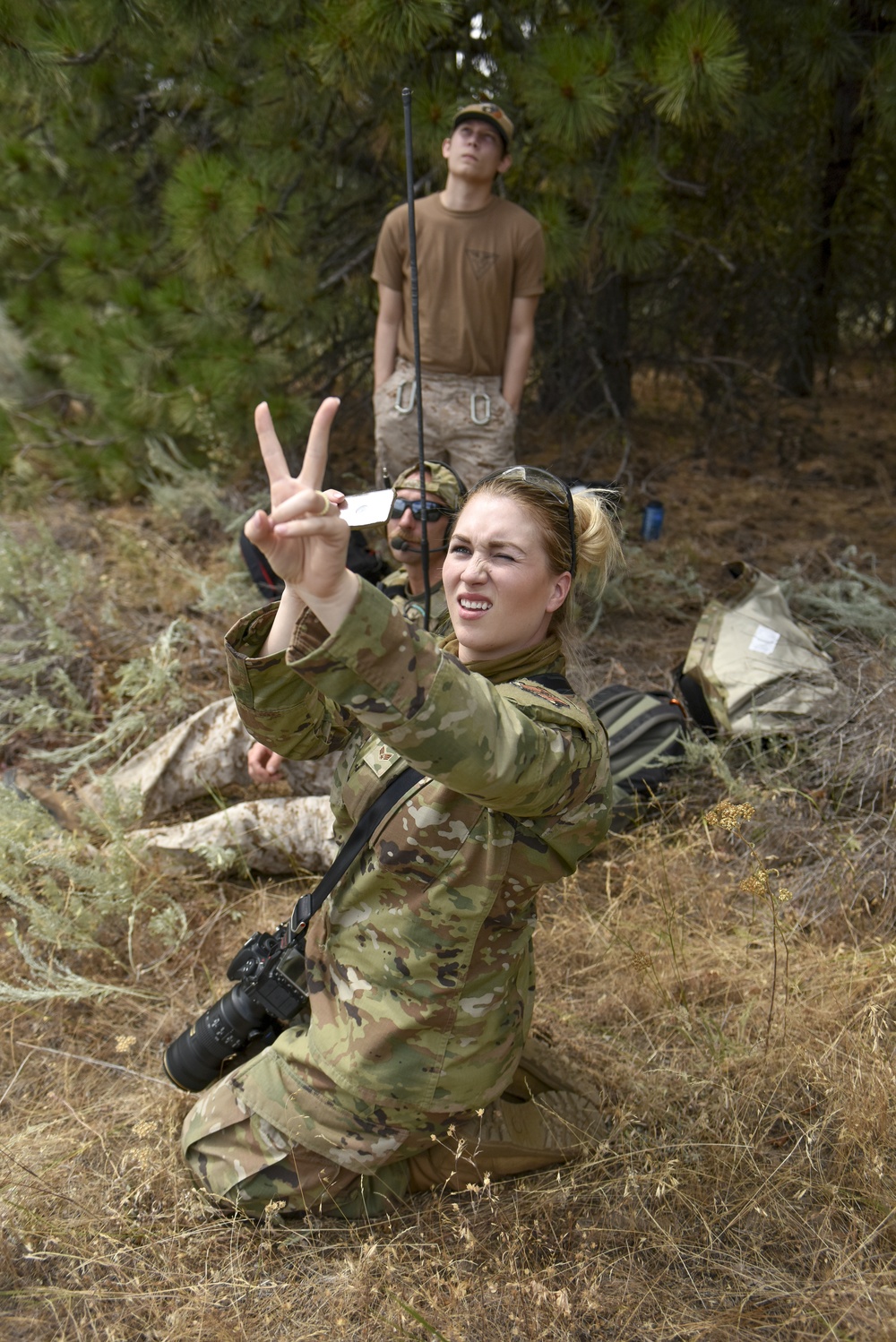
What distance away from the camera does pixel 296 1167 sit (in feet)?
5.89

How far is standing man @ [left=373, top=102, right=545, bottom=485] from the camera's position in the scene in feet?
12.5

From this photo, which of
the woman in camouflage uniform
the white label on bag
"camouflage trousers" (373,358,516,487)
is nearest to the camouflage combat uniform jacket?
the woman in camouflage uniform

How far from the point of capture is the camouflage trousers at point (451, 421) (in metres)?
4.05

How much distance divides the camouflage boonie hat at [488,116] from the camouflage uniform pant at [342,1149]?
328 cm

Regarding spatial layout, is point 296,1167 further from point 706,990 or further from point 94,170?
point 94,170

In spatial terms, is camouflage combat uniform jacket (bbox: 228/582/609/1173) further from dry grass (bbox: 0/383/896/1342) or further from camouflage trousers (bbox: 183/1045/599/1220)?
dry grass (bbox: 0/383/896/1342)

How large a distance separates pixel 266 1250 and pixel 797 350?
21.8ft

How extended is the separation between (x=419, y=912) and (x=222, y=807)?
1598 millimetres

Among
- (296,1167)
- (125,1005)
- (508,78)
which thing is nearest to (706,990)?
(296,1167)

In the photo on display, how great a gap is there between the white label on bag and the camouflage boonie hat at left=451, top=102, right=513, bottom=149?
2081 millimetres

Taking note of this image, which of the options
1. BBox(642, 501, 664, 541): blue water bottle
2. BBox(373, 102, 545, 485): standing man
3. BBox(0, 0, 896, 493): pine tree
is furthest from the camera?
BBox(642, 501, 664, 541): blue water bottle

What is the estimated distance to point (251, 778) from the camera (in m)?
3.08

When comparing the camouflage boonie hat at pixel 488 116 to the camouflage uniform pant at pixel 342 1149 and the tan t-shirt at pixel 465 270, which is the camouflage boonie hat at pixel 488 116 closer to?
the tan t-shirt at pixel 465 270

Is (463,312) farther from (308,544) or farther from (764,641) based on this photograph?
(308,544)
